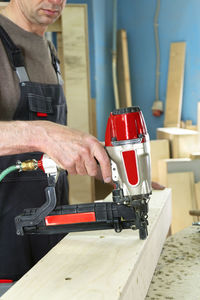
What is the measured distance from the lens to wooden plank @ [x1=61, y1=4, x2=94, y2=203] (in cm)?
287

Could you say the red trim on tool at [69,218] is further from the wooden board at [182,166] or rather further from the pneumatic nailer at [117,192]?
the wooden board at [182,166]

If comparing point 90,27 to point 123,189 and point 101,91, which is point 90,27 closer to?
point 101,91

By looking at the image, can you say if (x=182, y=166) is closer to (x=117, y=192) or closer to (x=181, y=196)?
(x=181, y=196)

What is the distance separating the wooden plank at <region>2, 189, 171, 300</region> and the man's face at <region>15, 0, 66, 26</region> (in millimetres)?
951

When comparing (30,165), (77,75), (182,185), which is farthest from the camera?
(182,185)

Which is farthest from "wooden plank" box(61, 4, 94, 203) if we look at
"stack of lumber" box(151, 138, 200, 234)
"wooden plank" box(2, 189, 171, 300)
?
"wooden plank" box(2, 189, 171, 300)

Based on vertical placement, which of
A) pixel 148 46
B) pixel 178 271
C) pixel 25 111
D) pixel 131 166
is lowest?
pixel 178 271

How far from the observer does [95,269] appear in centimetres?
119

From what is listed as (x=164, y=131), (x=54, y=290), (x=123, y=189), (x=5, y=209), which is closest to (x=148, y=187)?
(x=123, y=189)

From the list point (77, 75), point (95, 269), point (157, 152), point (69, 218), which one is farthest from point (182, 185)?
point (95, 269)

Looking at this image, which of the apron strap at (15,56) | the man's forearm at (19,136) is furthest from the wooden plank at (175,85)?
the man's forearm at (19,136)

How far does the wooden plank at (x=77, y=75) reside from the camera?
2871mm

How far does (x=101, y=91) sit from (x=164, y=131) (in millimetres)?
1019

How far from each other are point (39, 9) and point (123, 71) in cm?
340
